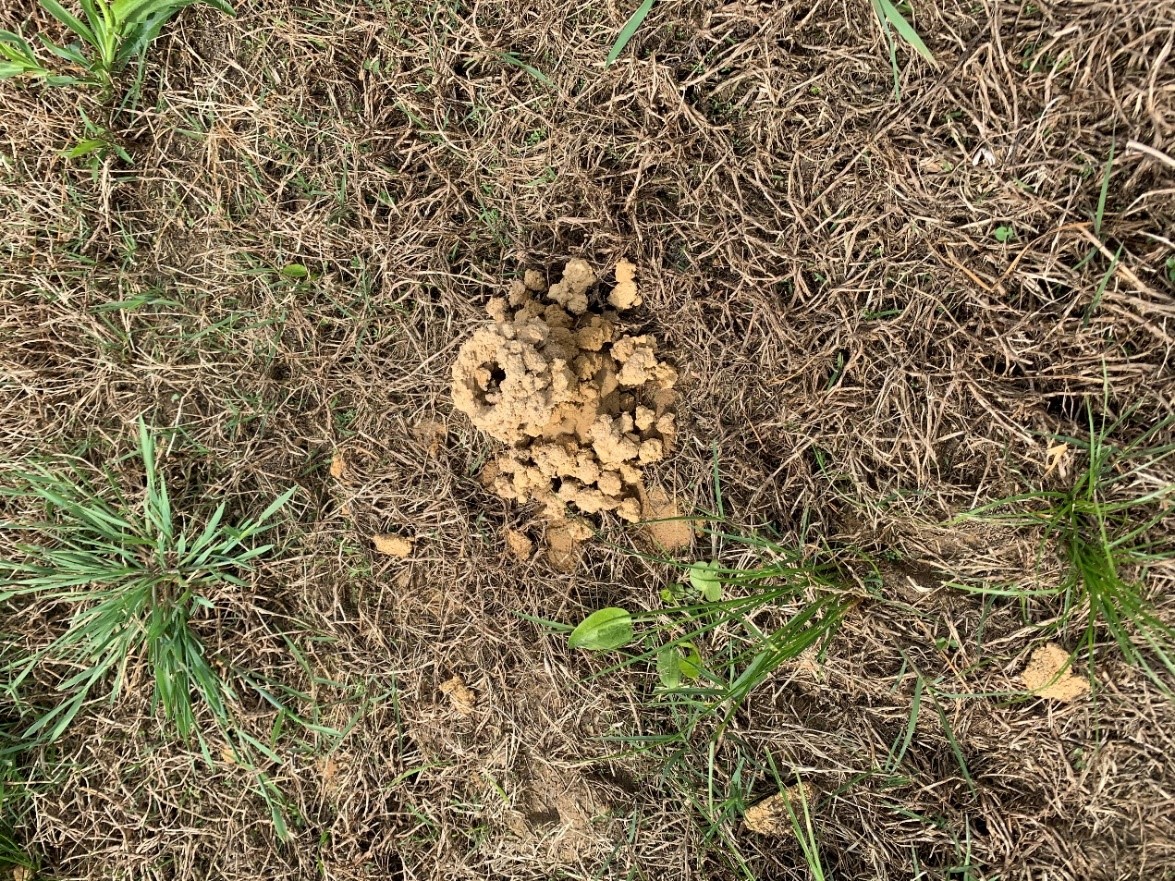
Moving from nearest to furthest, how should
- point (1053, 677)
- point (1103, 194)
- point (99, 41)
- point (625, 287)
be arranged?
point (1103, 194) → point (1053, 677) → point (625, 287) → point (99, 41)

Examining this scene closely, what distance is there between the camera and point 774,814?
1.59 m

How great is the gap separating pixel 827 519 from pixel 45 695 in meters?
2.06

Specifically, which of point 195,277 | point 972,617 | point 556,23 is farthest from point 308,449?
point 972,617

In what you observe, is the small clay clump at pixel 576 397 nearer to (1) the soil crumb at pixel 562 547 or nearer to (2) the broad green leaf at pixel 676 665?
(1) the soil crumb at pixel 562 547

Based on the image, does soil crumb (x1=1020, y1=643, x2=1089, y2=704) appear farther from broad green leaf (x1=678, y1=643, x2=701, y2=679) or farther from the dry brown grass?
broad green leaf (x1=678, y1=643, x2=701, y2=679)

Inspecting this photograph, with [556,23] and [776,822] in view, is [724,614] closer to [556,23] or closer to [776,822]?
[776,822]

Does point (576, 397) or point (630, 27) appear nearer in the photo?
point (630, 27)

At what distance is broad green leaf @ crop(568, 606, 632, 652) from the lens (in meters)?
1.58

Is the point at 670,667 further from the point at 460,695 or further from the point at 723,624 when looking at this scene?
the point at 460,695

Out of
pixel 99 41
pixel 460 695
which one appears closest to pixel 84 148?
pixel 99 41

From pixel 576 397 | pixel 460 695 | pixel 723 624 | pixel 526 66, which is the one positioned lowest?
pixel 460 695

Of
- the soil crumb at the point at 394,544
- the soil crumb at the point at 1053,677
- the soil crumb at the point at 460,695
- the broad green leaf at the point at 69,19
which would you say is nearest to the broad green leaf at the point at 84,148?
the broad green leaf at the point at 69,19

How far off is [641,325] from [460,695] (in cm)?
A: 99

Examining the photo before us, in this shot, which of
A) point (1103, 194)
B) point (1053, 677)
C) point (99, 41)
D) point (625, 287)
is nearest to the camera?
point (1103, 194)
